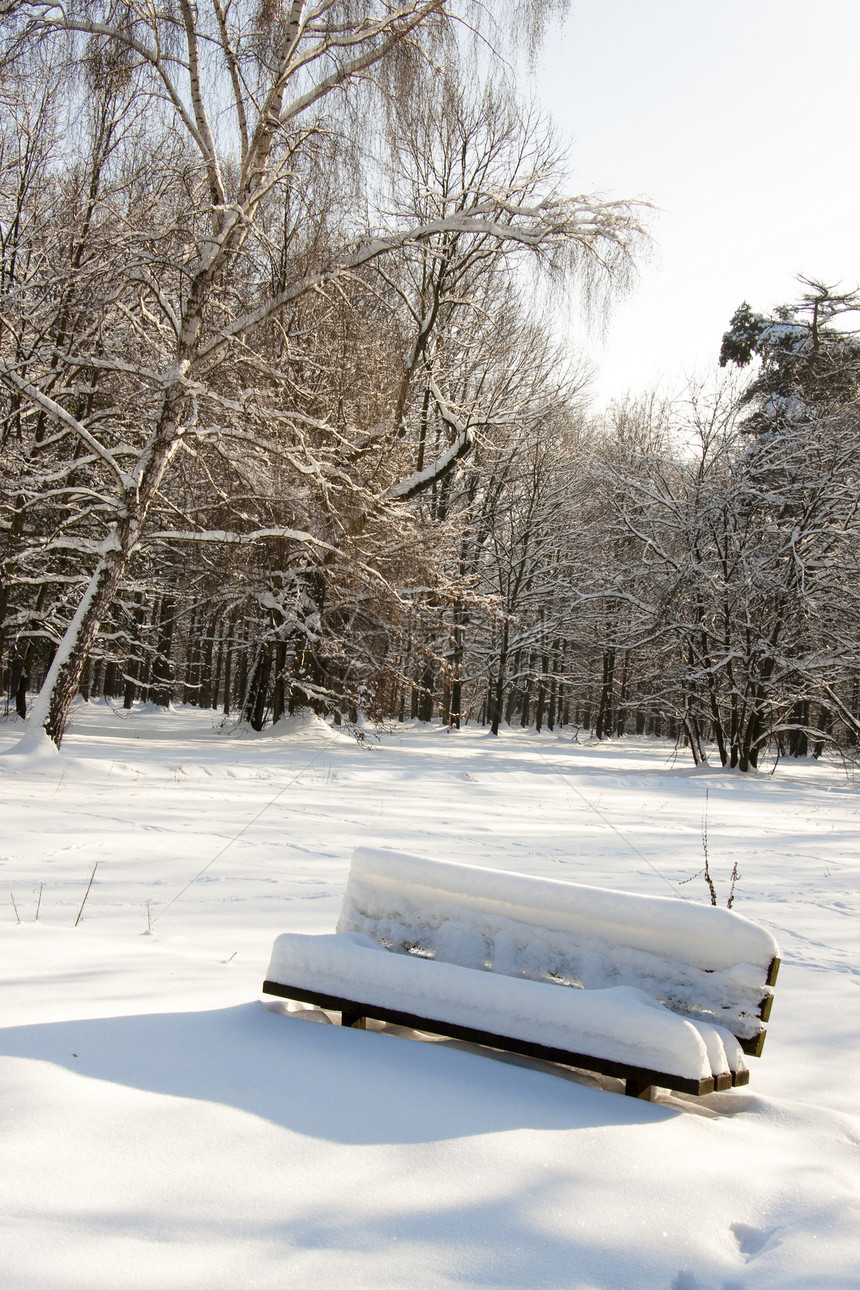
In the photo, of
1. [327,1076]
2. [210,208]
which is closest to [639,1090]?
[327,1076]

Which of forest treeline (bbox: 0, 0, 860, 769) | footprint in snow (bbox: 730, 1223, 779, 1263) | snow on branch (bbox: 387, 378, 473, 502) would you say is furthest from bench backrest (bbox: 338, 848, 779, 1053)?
snow on branch (bbox: 387, 378, 473, 502)

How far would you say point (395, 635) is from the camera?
1806 centimetres

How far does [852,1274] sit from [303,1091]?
4.83ft

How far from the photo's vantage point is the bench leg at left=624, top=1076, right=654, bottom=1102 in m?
2.92

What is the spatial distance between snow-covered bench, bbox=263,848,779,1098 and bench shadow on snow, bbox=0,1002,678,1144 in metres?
0.11

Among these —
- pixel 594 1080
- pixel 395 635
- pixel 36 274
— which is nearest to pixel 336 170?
pixel 36 274

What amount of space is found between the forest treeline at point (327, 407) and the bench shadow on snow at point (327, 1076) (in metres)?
8.45

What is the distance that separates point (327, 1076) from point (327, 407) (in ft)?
44.1

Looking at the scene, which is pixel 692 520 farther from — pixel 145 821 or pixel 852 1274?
pixel 852 1274

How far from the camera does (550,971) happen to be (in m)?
3.21

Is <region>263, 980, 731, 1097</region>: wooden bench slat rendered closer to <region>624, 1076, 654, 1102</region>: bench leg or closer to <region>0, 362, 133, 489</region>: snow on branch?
<region>624, 1076, 654, 1102</region>: bench leg

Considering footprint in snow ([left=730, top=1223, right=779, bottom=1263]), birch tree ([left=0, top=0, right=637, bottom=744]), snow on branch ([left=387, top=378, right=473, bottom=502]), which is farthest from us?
snow on branch ([left=387, top=378, right=473, bottom=502])

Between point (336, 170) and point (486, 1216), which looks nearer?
point (486, 1216)

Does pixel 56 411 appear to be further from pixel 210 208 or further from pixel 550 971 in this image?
pixel 550 971
